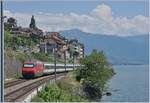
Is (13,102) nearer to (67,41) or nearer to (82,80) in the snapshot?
(82,80)

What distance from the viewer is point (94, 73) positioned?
3988cm

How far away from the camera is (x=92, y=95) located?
36531 mm

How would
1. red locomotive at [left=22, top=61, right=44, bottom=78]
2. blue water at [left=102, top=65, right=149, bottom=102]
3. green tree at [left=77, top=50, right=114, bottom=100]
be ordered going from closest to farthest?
1. red locomotive at [left=22, top=61, right=44, bottom=78]
2. green tree at [left=77, top=50, right=114, bottom=100]
3. blue water at [left=102, top=65, right=149, bottom=102]

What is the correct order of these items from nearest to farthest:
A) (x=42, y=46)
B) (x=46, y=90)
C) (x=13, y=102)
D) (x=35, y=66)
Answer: (x=13, y=102)
(x=46, y=90)
(x=35, y=66)
(x=42, y=46)

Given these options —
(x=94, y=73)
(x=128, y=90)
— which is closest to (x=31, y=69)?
(x=94, y=73)

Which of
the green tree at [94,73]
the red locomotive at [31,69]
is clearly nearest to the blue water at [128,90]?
the green tree at [94,73]

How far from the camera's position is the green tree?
125 feet

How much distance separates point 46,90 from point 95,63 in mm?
19772

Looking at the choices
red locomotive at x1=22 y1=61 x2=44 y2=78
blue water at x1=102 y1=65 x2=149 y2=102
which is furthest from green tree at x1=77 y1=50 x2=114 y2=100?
red locomotive at x1=22 y1=61 x2=44 y2=78

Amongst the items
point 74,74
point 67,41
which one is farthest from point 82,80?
point 67,41

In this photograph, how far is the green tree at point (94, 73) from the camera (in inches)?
1499

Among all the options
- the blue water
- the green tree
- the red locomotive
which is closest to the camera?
the red locomotive

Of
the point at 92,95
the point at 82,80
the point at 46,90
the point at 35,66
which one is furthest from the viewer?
the point at 82,80

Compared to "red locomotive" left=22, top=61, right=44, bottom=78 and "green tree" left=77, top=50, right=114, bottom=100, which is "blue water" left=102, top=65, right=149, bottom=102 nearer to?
"green tree" left=77, top=50, right=114, bottom=100
